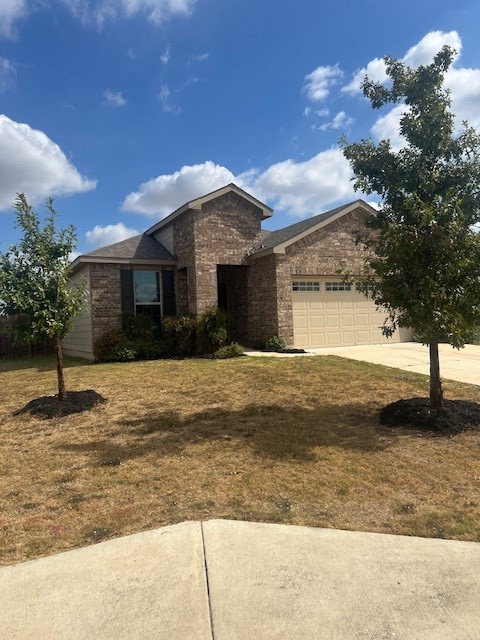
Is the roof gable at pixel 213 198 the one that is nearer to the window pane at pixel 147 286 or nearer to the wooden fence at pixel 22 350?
the window pane at pixel 147 286

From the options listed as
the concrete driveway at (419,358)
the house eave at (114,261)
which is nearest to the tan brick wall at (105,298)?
the house eave at (114,261)

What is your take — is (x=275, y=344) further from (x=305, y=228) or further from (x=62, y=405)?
(x=62, y=405)

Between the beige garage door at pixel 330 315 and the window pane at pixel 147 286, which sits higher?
the window pane at pixel 147 286

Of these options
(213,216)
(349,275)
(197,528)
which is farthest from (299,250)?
(197,528)

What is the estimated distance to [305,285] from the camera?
1597 centimetres

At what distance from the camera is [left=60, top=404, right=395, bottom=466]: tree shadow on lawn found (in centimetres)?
584

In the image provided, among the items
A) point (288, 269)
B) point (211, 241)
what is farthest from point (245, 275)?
point (288, 269)

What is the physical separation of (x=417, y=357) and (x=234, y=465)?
30.2 feet

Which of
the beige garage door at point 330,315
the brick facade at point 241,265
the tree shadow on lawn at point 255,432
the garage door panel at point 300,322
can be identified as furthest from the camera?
the beige garage door at point 330,315

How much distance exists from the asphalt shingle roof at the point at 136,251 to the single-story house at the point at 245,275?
4 centimetres

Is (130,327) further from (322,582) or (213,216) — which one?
(322,582)

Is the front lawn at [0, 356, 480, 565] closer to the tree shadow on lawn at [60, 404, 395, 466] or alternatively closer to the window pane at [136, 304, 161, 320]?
the tree shadow on lawn at [60, 404, 395, 466]

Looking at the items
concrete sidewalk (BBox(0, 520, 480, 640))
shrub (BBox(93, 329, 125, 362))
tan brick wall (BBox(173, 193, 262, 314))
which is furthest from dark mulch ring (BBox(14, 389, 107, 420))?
tan brick wall (BBox(173, 193, 262, 314))

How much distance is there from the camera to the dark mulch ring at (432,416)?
6.41 m
